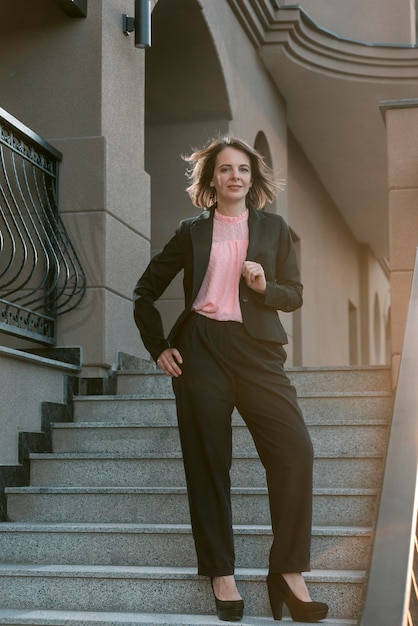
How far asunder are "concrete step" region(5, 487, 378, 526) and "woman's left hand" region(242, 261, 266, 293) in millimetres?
1129

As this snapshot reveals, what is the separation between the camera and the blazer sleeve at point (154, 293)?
3396 millimetres

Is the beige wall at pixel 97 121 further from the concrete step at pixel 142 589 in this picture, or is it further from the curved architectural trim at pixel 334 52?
the concrete step at pixel 142 589

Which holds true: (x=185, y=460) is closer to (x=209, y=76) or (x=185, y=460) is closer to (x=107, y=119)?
(x=107, y=119)

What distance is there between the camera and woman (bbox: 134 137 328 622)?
3195 millimetres

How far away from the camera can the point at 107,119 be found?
18.9 feet

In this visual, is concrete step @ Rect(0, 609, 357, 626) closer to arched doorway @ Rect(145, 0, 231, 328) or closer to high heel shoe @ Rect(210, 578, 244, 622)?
high heel shoe @ Rect(210, 578, 244, 622)

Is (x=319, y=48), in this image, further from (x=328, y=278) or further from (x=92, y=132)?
(x=328, y=278)

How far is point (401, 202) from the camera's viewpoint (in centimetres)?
522

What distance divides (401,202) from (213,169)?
2041mm

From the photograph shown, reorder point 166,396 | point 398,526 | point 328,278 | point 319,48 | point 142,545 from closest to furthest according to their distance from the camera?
point 398,526 < point 142,545 < point 166,396 < point 319,48 < point 328,278

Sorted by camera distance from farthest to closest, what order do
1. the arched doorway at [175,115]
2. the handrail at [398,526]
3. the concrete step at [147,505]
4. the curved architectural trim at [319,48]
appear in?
the curved architectural trim at [319,48] < the arched doorway at [175,115] < the concrete step at [147,505] < the handrail at [398,526]

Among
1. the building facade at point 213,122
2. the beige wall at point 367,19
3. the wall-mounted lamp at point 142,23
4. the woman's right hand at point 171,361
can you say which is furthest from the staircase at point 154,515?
the beige wall at point 367,19

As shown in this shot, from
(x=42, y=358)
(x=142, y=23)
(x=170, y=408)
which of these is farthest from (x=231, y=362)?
(x=142, y=23)

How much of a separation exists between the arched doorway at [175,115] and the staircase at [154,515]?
126 inches
